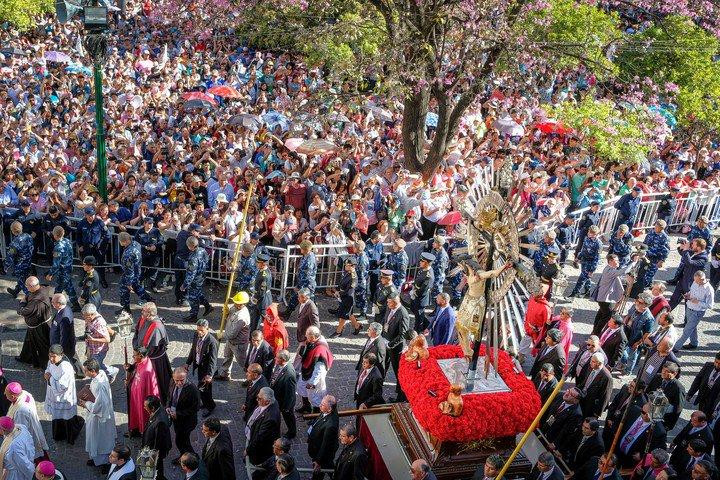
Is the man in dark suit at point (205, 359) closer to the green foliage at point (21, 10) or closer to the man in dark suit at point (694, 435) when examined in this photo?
the man in dark suit at point (694, 435)

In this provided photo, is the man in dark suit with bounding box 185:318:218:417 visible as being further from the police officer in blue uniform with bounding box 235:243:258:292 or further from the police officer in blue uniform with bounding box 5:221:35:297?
the police officer in blue uniform with bounding box 5:221:35:297

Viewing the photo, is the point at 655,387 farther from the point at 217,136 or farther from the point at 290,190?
the point at 217,136

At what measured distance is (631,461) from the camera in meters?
9.73

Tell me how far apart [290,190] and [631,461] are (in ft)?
28.8

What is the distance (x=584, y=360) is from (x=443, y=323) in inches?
81.8

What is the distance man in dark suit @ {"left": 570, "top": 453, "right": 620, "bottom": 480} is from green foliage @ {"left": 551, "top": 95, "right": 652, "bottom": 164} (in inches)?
442

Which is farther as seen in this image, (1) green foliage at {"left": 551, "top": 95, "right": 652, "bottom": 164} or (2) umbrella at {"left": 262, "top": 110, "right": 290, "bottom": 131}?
(2) umbrella at {"left": 262, "top": 110, "right": 290, "bottom": 131}

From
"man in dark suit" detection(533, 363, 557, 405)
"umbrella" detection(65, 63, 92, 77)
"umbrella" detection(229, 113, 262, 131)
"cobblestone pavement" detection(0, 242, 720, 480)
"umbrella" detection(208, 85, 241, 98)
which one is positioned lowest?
"cobblestone pavement" detection(0, 242, 720, 480)

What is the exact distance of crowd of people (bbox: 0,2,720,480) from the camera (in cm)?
955

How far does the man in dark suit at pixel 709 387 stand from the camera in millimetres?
10727

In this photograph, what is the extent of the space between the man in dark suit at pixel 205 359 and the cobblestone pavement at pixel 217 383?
0.26 metres

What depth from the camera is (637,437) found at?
9664 millimetres

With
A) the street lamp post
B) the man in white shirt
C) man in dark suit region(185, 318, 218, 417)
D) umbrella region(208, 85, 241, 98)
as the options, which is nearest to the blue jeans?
the man in white shirt

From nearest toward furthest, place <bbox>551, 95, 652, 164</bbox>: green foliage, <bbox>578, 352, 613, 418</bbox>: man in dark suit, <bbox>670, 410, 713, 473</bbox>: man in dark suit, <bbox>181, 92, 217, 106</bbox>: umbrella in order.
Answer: <bbox>670, 410, 713, 473</bbox>: man in dark suit → <bbox>578, 352, 613, 418</bbox>: man in dark suit → <bbox>551, 95, 652, 164</bbox>: green foliage → <bbox>181, 92, 217, 106</bbox>: umbrella
